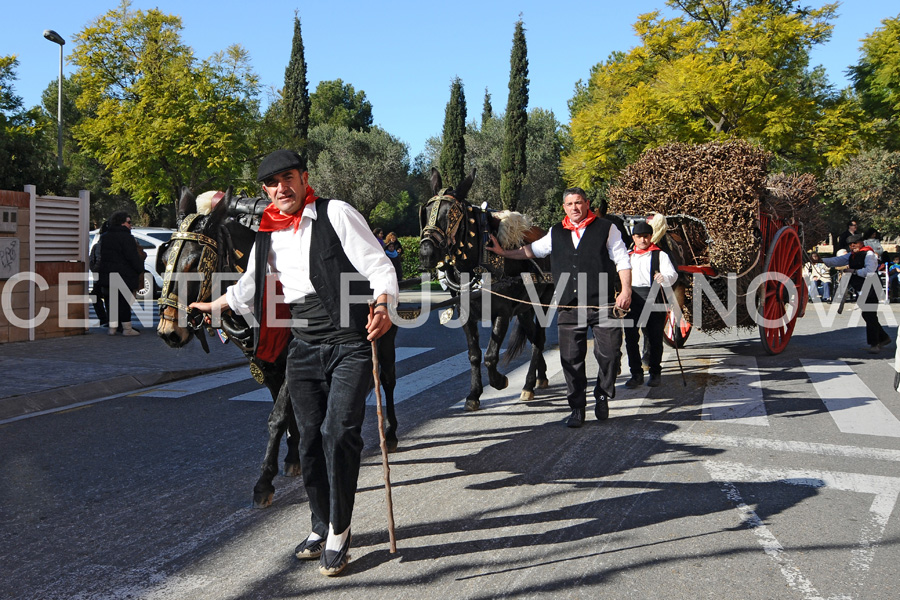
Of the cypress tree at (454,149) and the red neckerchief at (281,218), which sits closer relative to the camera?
the red neckerchief at (281,218)

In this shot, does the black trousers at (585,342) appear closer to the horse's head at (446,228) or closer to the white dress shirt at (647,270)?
the horse's head at (446,228)

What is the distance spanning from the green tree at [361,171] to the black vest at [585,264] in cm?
3400

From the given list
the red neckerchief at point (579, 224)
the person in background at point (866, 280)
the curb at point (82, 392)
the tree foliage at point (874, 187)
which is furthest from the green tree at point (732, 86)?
the curb at point (82, 392)

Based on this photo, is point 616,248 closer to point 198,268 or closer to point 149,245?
point 198,268

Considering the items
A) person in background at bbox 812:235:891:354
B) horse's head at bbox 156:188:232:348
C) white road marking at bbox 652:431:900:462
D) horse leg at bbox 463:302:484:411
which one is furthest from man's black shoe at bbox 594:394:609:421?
person in background at bbox 812:235:891:354

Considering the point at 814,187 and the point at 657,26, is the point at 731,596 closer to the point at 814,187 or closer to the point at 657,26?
the point at 814,187

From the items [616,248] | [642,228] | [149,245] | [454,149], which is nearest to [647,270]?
[642,228]

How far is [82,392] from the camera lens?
8.05 m

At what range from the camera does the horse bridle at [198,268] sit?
4270 millimetres

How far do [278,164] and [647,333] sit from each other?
18.9ft

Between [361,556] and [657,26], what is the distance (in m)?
25.2

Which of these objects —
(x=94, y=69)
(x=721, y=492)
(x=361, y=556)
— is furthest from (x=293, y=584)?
(x=94, y=69)

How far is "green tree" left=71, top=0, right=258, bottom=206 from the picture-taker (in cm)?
2316

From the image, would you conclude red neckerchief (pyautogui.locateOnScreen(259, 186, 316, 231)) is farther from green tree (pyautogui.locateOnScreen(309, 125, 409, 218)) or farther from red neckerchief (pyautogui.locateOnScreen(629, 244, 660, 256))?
green tree (pyautogui.locateOnScreen(309, 125, 409, 218))
